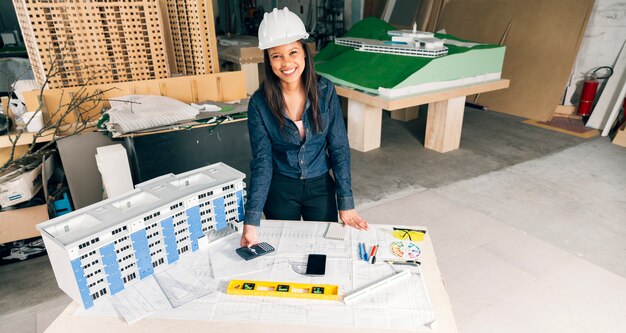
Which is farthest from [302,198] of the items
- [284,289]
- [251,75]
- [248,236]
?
[251,75]

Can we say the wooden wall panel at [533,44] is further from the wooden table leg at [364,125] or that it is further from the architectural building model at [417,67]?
the wooden table leg at [364,125]

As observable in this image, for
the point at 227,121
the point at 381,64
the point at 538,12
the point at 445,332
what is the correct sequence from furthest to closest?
the point at 538,12
the point at 381,64
the point at 227,121
the point at 445,332

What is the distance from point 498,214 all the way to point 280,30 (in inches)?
91.3

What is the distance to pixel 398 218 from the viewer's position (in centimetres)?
300

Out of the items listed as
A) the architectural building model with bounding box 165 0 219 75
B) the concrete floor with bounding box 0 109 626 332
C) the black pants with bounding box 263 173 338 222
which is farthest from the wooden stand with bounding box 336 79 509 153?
the black pants with bounding box 263 173 338 222

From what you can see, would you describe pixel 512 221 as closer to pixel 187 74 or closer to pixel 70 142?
pixel 187 74

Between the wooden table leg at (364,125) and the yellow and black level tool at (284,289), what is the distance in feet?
9.78

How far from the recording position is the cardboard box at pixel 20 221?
2320 mm

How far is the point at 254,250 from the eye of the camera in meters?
1.39

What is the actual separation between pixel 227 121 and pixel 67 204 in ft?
3.62

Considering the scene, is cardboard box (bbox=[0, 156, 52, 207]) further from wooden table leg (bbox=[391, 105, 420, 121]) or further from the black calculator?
wooden table leg (bbox=[391, 105, 420, 121])

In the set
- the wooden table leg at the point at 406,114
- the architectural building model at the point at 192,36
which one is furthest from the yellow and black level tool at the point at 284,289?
the wooden table leg at the point at 406,114

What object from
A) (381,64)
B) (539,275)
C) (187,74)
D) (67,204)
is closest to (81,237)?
(67,204)

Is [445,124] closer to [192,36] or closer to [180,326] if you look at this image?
[192,36]
